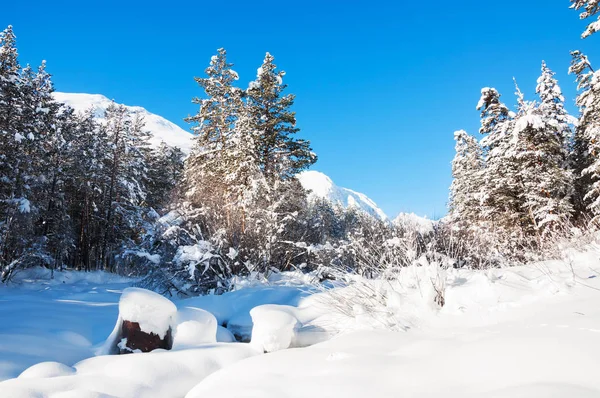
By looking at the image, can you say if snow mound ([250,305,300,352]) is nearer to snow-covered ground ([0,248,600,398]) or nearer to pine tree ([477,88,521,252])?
snow-covered ground ([0,248,600,398])

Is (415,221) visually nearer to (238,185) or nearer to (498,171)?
(238,185)

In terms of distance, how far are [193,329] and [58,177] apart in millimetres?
19814

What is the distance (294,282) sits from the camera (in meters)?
10.4

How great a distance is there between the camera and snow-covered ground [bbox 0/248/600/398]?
2.04 metres

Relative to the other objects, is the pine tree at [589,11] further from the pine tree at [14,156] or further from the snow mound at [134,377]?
the pine tree at [14,156]

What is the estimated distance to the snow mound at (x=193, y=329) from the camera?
487 cm

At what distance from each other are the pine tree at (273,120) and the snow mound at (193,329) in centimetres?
1347

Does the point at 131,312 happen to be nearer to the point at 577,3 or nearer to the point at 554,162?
the point at 577,3

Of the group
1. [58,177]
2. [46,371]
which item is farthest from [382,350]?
[58,177]

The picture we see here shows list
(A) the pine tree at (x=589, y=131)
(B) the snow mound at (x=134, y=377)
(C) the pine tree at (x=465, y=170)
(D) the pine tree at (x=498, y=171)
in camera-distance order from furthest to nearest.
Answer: (C) the pine tree at (x=465, y=170), (D) the pine tree at (x=498, y=171), (A) the pine tree at (x=589, y=131), (B) the snow mound at (x=134, y=377)

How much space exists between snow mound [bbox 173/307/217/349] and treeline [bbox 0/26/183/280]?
920 cm

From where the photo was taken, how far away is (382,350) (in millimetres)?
3010

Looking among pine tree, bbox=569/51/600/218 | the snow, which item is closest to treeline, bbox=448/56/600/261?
pine tree, bbox=569/51/600/218

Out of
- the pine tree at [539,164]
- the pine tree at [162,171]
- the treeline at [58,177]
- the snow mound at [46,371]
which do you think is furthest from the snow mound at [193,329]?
the pine tree at [162,171]
